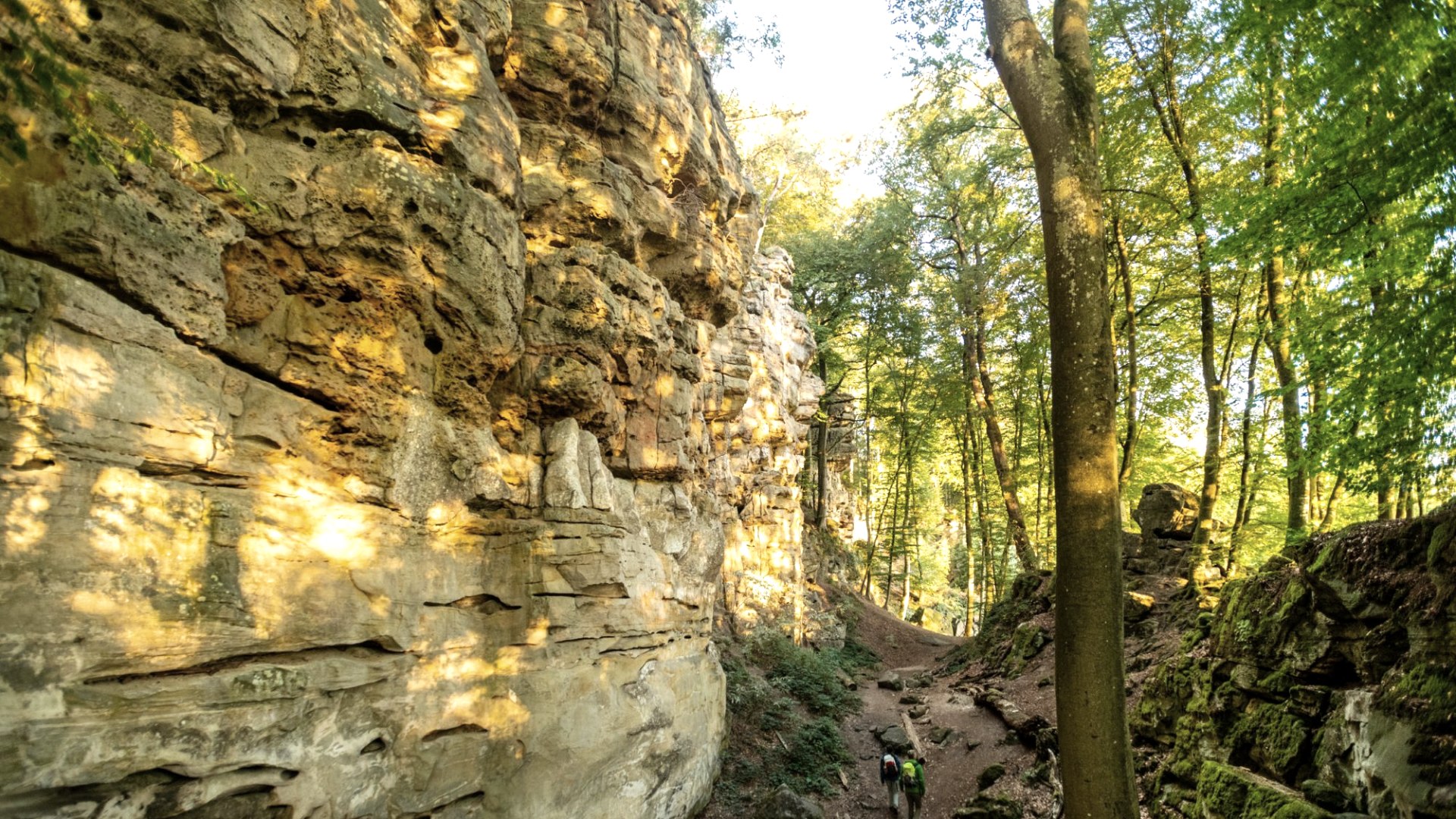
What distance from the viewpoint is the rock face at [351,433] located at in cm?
389

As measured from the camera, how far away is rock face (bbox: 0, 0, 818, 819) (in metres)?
3.89

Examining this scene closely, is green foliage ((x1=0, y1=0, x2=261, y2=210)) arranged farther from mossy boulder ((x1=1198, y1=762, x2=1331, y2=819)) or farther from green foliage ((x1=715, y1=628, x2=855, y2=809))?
green foliage ((x1=715, y1=628, x2=855, y2=809))

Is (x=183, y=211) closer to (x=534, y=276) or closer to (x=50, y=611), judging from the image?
(x=50, y=611)

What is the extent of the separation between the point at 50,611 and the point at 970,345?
2139 cm

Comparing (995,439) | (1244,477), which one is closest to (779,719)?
(1244,477)

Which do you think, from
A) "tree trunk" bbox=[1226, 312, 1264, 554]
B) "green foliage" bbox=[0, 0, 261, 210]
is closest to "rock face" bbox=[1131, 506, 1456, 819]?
"tree trunk" bbox=[1226, 312, 1264, 554]

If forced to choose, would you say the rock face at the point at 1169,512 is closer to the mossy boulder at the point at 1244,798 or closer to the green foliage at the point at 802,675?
the green foliage at the point at 802,675

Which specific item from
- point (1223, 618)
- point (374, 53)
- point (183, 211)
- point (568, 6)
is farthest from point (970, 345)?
point (183, 211)

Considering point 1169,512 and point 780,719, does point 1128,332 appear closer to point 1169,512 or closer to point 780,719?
point 1169,512

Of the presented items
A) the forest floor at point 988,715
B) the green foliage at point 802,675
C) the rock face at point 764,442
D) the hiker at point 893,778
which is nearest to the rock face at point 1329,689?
the forest floor at point 988,715

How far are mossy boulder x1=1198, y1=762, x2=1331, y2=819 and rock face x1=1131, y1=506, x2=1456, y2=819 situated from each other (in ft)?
0.05

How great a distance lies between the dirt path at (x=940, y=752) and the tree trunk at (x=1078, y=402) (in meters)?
6.09

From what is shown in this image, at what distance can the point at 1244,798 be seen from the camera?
19.1ft

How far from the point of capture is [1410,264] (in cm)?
470
